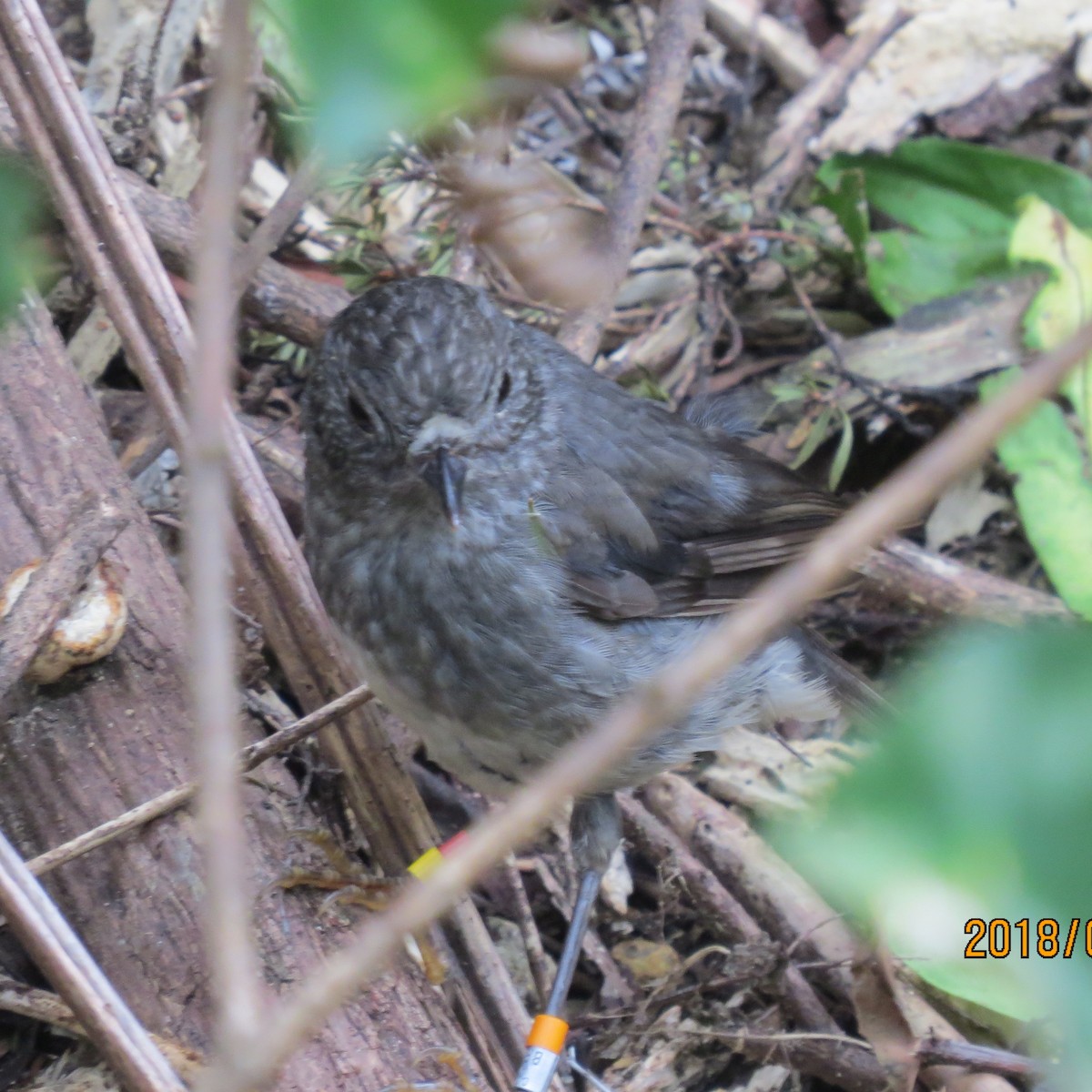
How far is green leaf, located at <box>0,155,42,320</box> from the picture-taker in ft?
3.67

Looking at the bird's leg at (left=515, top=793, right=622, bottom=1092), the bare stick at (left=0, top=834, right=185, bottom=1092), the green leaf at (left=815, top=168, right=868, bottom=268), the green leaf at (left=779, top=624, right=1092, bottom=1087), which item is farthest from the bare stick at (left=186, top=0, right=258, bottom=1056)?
the green leaf at (left=815, top=168, right=868, bottom=268)

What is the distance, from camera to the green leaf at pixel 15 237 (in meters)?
1.12

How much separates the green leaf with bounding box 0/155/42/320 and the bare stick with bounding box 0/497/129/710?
1.53 metres

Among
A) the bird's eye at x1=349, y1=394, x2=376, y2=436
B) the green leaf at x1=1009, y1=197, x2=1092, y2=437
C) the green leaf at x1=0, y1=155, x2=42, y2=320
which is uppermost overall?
the green leaf at x1=0, y1=155, x2=42, y2=320

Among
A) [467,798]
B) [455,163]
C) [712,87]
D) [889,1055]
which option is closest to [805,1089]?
[889,1055]

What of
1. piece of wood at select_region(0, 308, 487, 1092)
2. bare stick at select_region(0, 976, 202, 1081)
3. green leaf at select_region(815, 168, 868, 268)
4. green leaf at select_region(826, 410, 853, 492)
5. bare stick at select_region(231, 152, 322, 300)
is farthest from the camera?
green leaf at select_region(815, 168, 868, 268)

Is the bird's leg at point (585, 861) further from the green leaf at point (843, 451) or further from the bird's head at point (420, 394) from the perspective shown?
the green leaf at point (843, 451)

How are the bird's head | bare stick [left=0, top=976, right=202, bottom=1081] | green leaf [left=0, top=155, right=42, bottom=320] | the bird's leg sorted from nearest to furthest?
green leaf [left=0, top=155, right=42, bottom=320] < bare stick [left=0, top=976, right=202, bottom=1081] < the bird's head < the bird's leg

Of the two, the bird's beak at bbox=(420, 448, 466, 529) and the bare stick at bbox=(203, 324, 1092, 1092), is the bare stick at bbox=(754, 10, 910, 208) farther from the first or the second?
the bare stick at bbox=(203, 324, 1092, 1092)

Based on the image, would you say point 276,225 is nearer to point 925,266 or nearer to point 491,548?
point 491,548

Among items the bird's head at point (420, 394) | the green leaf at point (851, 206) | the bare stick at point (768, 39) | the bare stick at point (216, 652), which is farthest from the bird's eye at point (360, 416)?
the bare stick at point (768, 39)

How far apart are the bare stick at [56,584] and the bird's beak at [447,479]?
26.1 inches

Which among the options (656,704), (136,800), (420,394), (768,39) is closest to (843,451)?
(420,394)

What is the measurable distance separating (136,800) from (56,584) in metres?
0.47
